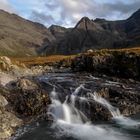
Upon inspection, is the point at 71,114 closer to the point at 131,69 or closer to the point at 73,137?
the point at 73,137

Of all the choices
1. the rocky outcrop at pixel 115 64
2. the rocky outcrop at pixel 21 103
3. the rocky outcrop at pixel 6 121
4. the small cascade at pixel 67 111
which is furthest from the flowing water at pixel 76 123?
the rocky outcrop at pixel 115 64

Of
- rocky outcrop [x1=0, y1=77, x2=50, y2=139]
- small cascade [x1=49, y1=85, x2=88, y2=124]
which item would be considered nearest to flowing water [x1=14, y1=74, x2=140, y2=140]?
small cascade [x1=49, y1=85, x2=88, y2=124]

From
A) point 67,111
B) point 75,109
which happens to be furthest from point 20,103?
point 75,109

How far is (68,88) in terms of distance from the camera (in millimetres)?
52000

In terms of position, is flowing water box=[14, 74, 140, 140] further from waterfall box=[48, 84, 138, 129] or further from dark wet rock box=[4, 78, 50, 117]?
dark wet rock box=[4, 78, 50, 117]

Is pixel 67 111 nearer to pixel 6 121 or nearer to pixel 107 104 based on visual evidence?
pixel 107 104

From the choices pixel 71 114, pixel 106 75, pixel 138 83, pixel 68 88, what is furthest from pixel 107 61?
pixel 71 114

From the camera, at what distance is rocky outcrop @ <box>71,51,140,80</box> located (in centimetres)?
→ 7531

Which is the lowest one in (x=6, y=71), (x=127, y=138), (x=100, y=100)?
(x=127, y=138)

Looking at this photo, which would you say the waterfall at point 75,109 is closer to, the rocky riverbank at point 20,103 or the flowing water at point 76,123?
the flowing water at point 76,123

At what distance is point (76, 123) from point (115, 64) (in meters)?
37.9

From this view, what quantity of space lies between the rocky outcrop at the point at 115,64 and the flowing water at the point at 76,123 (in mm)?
24073

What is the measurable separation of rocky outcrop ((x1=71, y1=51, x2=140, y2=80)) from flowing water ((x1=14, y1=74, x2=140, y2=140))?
24.1 meters

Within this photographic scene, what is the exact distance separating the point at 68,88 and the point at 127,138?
1656 cm
